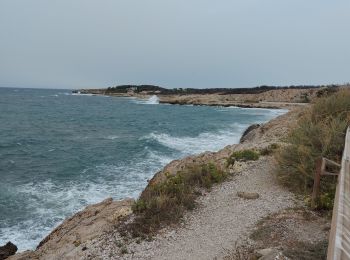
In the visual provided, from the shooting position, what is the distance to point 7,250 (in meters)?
10.4

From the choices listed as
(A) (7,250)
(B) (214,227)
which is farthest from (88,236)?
(A) (7,250)

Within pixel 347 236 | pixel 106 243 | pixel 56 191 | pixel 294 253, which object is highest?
pixel 347 236

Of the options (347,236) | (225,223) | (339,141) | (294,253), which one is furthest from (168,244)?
(339,141)

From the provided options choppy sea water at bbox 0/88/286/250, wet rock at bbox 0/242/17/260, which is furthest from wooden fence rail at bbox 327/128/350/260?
choppy sea water at bbox 0/88/286/250

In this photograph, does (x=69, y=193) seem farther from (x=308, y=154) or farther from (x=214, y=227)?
(x=308, y=154)

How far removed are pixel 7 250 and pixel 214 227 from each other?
613cm

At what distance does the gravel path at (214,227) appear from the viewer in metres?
6.96

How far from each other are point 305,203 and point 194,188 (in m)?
2.88

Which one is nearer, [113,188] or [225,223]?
[225,223]

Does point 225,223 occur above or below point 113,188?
above

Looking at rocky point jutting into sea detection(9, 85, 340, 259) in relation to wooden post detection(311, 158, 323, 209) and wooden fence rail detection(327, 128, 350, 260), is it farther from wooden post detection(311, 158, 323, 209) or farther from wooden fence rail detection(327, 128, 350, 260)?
wooden fence rail detection(327, 128, 350, 260)

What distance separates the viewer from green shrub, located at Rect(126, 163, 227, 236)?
319 inches

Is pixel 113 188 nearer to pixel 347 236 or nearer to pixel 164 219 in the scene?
pixel 164 219

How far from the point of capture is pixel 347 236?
3.78 meters
